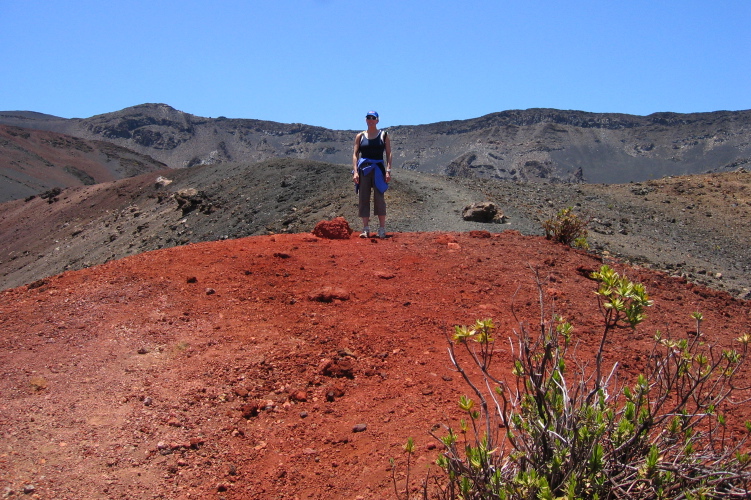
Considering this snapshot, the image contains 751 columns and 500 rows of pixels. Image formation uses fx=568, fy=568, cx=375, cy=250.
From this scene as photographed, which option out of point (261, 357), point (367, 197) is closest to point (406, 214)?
point (367, 197)

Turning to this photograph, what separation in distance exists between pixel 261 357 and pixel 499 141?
5934 cm

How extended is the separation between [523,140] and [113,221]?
48.1 meters

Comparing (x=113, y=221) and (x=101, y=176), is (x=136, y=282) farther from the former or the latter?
(x=101, y=176)

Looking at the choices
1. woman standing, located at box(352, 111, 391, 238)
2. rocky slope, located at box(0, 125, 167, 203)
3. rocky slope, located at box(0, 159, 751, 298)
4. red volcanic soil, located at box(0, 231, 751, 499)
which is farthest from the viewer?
rocky slope, located at box(0, 125, 167, 203)

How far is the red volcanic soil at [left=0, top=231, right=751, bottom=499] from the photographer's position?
274 centimetres

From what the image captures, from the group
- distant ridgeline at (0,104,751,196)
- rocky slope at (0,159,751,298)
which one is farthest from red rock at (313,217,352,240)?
distant ridgeline at (0,104,751,196)

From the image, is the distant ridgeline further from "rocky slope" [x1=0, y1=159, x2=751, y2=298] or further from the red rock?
the red rock

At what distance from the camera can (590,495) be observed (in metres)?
1.88

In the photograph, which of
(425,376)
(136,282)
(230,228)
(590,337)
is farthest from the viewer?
(230,228)

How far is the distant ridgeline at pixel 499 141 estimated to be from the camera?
173ft

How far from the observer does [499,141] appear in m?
60.1

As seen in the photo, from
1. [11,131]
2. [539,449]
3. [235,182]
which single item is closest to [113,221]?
[235,182]

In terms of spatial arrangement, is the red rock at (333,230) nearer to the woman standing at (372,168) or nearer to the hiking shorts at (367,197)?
the woman standing at (372,168)

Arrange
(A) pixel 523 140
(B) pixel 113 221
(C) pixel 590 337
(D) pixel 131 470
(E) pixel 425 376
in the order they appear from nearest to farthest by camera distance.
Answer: (D) pixel 131 470 → (E) pixel 425 376 → (C) pixel 590 337 → (B) pixel 113 221 → (A) pixel 523 140
